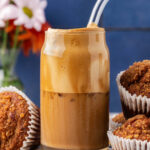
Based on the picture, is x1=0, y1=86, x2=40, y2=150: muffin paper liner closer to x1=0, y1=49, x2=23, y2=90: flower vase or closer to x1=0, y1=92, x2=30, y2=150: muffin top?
x1=0, y1=92, x2=30, y2=150: muffin top

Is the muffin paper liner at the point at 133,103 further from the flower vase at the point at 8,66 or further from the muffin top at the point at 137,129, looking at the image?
the flower vase at the point at 8,66

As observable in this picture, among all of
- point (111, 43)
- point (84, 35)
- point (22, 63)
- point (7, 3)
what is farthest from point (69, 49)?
point (22, 63)

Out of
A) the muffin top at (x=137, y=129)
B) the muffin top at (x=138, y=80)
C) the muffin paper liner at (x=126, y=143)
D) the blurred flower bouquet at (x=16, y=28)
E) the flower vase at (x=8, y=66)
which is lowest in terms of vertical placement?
the muffin paper liner at (x=126, y=143)

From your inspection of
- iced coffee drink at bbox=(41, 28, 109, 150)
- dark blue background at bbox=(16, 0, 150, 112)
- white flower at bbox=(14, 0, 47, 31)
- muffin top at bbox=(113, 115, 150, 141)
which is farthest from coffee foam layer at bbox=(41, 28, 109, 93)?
dark blue background at bbox=(16, 0, 150, 112)

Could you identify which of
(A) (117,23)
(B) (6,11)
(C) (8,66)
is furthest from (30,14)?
(A) (117,23)

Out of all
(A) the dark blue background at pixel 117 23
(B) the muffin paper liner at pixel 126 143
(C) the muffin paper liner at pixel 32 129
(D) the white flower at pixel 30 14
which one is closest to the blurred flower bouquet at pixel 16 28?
(D) the white flower at pixel 30 14
